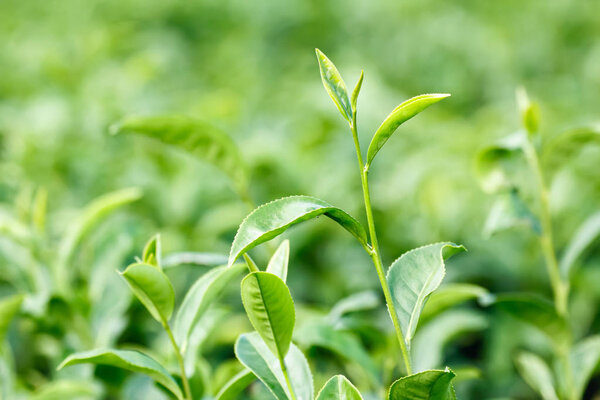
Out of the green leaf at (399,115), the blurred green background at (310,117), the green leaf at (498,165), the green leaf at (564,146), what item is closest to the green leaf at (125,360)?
the green leaf at (399,115)

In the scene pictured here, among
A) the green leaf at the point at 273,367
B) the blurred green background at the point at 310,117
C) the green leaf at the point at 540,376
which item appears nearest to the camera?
the green leaf at the point at 273,367

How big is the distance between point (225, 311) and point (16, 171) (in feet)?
3.94

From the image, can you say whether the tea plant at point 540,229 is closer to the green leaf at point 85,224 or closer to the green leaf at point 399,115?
the green leaf at point 399,115

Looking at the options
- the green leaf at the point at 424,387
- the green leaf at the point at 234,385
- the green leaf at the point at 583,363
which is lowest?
the green leaf at the point at 583,363

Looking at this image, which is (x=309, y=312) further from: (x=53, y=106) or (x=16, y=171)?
(x=53, y=106)

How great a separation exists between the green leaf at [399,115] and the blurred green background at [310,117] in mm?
840

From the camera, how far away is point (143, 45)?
426 centimetres

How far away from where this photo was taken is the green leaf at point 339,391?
0.82m

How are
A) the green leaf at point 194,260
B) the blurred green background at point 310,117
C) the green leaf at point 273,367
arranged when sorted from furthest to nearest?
the blurred green background at point 310,117
the green leaf at point 194,260
the green leaf at point 273,367

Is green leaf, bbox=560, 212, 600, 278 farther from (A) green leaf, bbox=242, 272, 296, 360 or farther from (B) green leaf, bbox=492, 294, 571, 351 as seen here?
(A) green leaf, bbox=242, 272, 296, 360

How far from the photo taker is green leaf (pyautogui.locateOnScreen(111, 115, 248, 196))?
120cm

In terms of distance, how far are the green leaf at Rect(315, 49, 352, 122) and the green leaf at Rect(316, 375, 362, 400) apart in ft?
1.15

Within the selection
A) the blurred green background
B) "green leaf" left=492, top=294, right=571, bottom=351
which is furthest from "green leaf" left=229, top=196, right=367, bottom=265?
the blurred green background

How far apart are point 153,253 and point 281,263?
21 centimetres
